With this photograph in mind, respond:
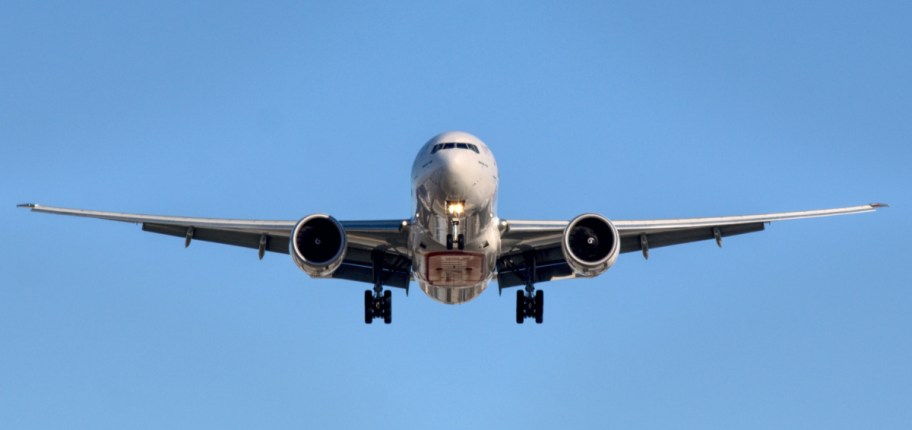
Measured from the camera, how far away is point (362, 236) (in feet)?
115

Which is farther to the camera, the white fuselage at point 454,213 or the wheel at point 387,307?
the wheel at point 387,307

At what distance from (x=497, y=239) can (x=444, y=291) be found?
246 centimetres

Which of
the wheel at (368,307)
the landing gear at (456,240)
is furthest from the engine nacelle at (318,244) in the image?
the wheel at (368,307)

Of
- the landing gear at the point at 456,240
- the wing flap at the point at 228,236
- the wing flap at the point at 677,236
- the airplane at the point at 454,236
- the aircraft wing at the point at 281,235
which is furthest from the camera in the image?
the wing flap at the point at 677,236

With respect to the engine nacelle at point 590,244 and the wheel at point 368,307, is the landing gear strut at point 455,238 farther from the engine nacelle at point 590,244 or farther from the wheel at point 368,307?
→ the wheel at point 368,307

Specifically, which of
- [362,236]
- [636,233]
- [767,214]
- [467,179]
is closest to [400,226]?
[362,236]

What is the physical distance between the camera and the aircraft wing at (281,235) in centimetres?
3422

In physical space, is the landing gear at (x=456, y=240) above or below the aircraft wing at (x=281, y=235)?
below

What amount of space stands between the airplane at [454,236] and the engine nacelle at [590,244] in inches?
0.9

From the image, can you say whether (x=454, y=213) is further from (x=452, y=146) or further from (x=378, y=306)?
(x=378, y=306)

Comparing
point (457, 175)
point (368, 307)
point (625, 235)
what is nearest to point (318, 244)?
point (457, 175)

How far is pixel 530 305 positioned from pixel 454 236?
20.7 ft

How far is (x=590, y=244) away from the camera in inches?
1305

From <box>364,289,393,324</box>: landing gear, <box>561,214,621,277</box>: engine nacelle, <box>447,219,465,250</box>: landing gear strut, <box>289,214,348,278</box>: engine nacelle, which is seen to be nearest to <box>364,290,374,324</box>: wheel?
<box>364,289,393,324</box>: landing gear
